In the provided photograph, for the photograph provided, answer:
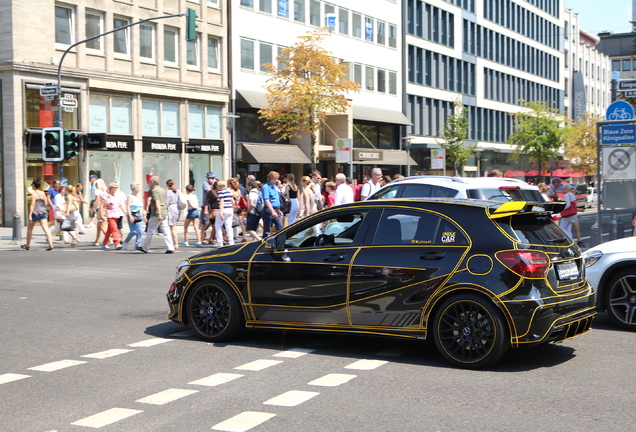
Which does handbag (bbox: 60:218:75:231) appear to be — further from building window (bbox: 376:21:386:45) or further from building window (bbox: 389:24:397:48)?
building window (bbox: 389:24:397:48)

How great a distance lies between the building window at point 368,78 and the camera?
54.7m

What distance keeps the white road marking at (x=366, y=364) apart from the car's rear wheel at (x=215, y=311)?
4.95 feet

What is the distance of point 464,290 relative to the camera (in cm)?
761

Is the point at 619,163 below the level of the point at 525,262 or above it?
above

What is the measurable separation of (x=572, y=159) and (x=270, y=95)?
36266mm

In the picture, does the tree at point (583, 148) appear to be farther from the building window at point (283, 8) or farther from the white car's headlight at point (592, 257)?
the white car's headlight at point (592, 257)

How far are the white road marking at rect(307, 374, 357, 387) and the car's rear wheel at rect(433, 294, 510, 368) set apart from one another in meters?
0.96

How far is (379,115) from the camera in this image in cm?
5478

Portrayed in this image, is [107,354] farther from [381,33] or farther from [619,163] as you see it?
[381,33]

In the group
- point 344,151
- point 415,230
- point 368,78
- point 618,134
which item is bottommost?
point 415,230

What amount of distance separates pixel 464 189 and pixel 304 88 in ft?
94.2

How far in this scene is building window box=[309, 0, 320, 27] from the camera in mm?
49156

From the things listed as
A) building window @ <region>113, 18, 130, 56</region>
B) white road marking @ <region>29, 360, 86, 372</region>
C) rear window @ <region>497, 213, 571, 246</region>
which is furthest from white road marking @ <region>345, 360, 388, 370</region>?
building window @ <region>113, 18, 130, 56</region>

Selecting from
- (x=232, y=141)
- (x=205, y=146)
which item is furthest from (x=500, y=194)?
(x=232, y=141)
